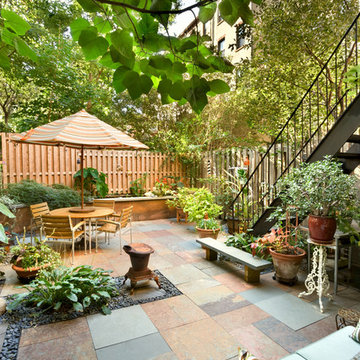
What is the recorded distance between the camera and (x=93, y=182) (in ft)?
22.9

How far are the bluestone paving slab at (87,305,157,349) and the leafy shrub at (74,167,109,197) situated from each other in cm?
467

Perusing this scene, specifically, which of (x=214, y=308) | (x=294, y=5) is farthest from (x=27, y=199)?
(x=294, y=5)

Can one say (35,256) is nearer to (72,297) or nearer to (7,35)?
(72,297)

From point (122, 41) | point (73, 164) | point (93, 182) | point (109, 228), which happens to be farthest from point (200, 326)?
point (73, 164)

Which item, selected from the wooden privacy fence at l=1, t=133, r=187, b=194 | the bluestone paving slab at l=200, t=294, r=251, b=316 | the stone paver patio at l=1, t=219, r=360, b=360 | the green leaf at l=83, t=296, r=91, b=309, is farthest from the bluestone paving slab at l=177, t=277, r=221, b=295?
the wooden privacy fence at l=1, t=133, r=187, b=194

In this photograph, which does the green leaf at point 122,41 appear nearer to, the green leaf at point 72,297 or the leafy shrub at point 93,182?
the green leaf at point 72,297

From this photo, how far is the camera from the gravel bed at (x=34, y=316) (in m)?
2.13

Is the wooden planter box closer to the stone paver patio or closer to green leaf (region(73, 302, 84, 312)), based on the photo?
the stone paver patio

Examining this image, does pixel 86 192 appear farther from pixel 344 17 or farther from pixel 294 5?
pixel 344 17

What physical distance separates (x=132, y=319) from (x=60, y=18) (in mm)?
9944

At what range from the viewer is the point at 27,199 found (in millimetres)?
5637

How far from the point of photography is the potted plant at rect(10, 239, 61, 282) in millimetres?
3246

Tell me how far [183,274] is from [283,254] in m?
1.40

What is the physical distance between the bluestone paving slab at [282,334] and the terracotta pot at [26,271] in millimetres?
2672
